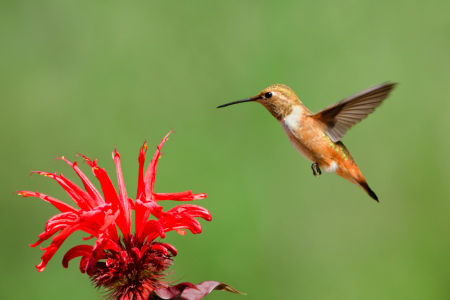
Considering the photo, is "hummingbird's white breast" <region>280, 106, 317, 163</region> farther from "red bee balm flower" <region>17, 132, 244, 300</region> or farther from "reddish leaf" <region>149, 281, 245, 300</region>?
"reddish leaf" <region>149, 281, 245, 300</region>

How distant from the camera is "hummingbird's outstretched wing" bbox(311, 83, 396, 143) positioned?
145 cm

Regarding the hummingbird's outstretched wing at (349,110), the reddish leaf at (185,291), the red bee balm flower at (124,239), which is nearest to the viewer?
the reddish leaf at (185,291)

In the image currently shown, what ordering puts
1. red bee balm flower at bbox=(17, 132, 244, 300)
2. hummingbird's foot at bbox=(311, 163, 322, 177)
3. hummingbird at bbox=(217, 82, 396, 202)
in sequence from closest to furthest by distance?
red bee balm flower at bbox=(17, 132, 244, 300) < hummingbird at bbox=(217, 82, 396, 202) < hummingbird's foot at bbox=(311, 163, 322, 177)

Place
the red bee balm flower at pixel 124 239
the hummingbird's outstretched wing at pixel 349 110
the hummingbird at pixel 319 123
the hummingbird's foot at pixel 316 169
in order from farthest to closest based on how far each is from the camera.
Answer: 1. the hummingbird's foot at pixel 316 169
2. the hummingbird at pixel 319 123
3. the hummingbird's outstretched wing at pixel 349 110
4. the red bee balm flower at pixel 124 239

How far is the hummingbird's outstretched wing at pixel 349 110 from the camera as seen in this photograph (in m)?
1.45

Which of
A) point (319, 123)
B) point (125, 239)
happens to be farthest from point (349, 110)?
point (125, 239)

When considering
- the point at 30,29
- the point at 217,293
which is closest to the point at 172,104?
the point at 30,29

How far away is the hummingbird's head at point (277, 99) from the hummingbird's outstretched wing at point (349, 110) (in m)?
0.13

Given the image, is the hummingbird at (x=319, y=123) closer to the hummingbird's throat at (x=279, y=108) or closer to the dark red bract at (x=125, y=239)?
the hummingbird's throat at (x=279, y=108)

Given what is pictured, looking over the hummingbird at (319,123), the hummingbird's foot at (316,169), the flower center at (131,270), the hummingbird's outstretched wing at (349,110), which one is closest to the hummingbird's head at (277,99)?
the hummingbird at (319,123)

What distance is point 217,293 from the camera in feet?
9.59

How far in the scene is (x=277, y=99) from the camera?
5.47 ft

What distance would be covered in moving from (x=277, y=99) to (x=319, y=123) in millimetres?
249

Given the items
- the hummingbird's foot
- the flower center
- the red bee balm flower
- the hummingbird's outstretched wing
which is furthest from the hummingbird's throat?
the flower center
